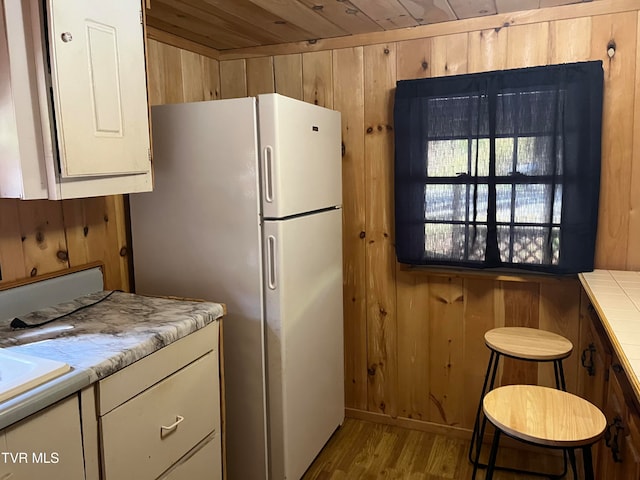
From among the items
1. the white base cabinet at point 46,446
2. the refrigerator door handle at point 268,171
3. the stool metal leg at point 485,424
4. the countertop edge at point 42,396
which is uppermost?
the refrigerator door handle at point 268,171

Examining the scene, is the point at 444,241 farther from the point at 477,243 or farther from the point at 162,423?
the point at 162,423

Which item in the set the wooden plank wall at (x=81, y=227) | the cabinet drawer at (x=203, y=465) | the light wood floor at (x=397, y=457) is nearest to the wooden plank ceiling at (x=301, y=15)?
the wooden plank wall at (x=81, y=227)

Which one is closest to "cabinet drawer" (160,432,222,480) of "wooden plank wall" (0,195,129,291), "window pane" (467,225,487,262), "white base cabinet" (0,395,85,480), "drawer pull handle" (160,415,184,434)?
"drawer pull handle" (160,415,184,434)

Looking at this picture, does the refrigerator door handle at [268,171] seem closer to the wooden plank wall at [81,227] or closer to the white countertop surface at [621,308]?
the wooden plank wall at [81,227]

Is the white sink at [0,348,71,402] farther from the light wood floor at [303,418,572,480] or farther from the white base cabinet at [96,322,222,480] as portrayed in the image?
the light wood floor at [303,418,572,480]

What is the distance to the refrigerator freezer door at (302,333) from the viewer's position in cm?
201

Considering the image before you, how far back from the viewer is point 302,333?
2191mm

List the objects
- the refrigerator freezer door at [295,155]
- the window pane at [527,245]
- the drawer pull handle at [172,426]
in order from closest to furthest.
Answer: the drawer pull handle at [172,426] < the refrigerator freezer door at [295,155] < the window pane at [527,245]

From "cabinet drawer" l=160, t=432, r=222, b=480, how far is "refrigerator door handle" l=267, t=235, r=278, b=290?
1.91 ft

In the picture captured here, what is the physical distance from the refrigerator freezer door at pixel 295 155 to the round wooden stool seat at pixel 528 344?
95cm

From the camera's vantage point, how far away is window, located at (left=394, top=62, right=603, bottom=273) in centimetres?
217

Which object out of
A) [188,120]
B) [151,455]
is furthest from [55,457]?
[188,120]

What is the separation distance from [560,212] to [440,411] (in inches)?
46.8

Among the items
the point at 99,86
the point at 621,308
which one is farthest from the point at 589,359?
the point at 99,86
